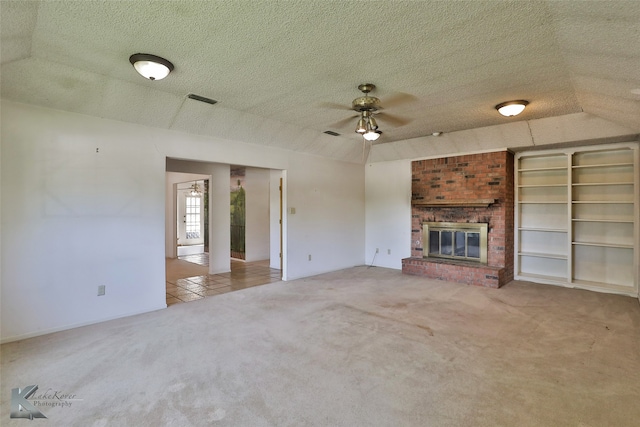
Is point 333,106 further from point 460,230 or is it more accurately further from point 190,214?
point 190,214

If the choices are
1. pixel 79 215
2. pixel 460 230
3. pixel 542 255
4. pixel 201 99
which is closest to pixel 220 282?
pixel 79 215

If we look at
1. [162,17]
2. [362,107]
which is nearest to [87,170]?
[162,17]

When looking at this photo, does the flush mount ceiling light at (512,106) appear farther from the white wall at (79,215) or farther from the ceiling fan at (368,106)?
the white wall at (79,215)

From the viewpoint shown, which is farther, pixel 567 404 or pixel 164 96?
pixel 164 96

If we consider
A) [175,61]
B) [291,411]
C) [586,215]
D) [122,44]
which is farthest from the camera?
[586,215]

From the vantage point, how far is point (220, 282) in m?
5.52

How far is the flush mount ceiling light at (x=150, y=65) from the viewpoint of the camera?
102 inches

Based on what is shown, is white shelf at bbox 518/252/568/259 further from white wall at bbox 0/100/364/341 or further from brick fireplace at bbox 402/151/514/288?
white wall at bbox 0/100/364/341

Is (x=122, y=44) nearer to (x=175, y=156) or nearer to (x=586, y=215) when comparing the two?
(x=175, y=156)

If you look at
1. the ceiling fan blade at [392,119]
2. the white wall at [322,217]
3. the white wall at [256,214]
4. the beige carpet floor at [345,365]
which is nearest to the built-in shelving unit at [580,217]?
the beige carpet floor at [345,365]

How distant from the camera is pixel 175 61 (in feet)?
8.96

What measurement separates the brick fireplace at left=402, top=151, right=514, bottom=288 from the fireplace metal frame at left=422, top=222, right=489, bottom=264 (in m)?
0.05

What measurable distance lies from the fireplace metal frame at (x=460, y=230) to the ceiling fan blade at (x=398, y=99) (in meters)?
2.93

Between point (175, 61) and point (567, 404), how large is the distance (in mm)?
3861
